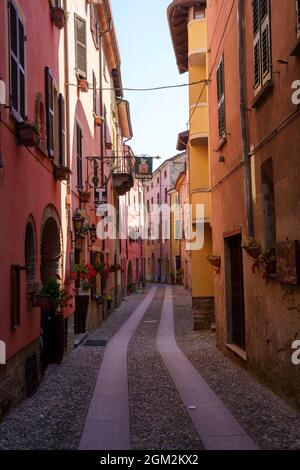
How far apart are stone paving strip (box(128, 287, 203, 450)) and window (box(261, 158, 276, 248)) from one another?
2619 mm

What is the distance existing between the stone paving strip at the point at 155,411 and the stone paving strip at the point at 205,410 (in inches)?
4.2

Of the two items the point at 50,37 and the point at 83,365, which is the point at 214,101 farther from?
the point at 83,365

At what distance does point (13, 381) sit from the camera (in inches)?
289

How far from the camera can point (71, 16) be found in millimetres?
14047

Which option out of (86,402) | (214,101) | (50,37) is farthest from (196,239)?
(86,402)

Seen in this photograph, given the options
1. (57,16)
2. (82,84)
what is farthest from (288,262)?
(82,84)

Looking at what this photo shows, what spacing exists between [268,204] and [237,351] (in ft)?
11.1

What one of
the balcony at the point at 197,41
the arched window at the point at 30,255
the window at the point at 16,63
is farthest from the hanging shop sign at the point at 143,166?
the window at the point at 16,63

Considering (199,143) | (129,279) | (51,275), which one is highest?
(199,143)

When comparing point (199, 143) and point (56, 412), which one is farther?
point (199, 143)

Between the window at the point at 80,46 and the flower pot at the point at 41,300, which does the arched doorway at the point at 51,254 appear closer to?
the flower pot at the point at 41,300

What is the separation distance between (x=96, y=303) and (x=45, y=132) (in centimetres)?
883

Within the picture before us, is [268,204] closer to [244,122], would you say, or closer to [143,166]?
[244,122]

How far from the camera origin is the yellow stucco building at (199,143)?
1658cm
